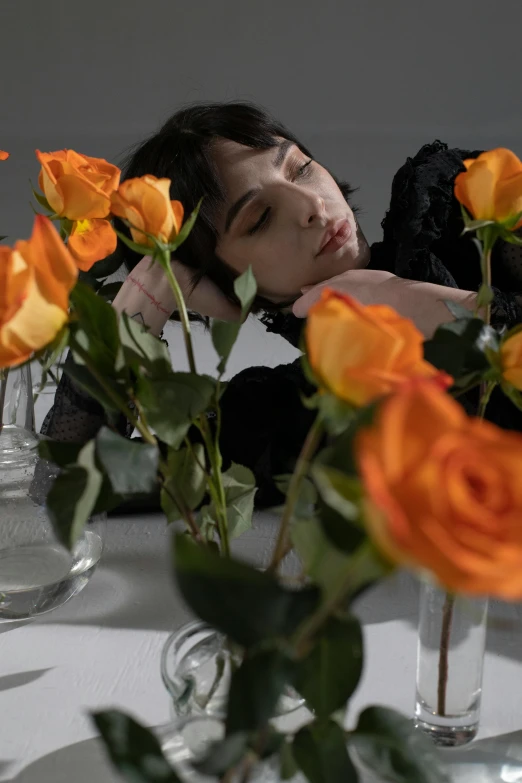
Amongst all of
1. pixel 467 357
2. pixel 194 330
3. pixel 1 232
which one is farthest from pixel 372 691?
pixel 1 232

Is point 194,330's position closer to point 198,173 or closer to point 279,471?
point 198,173

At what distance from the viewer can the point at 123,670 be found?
15.3 inches

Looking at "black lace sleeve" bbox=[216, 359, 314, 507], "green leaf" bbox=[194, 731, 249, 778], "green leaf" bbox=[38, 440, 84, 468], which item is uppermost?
"green leaf" bbox=[38, 440, 84, 468]

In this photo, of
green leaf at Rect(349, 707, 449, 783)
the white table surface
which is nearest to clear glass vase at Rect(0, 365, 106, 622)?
the white table surface

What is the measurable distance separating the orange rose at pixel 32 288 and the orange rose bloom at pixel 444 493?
0.09 m

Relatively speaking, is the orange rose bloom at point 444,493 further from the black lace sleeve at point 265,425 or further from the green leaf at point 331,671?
the black lace sleeve at point 265,425

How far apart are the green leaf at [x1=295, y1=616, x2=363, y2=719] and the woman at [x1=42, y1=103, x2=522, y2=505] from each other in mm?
393

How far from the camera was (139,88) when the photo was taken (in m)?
2.53

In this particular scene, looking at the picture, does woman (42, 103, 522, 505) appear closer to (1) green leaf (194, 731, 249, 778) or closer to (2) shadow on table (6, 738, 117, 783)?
(2) shadow on table (6, 738, 117, 783)

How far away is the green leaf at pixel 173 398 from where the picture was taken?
10.2 inches

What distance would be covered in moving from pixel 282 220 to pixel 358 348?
21.9 inches

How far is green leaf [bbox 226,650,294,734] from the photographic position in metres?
0.18

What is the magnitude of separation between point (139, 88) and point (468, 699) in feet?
7.98

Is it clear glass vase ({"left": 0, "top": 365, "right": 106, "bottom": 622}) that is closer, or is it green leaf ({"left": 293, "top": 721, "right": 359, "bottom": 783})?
green leaf ({"left": 293, "top": 721, "right": 359, "bottom": 783})
